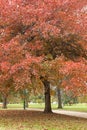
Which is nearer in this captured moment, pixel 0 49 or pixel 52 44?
pixel 0 49

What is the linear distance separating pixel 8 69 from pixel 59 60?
3.10 m

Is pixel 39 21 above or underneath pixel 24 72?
above

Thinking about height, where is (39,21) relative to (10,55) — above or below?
above

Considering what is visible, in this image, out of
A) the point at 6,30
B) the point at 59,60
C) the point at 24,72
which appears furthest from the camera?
the point at 6,30

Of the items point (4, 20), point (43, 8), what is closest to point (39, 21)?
point (43, 8)

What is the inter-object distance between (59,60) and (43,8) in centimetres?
340

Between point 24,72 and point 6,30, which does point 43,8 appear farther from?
point 24,72

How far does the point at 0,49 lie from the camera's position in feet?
62.3

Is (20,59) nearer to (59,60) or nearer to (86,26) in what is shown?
(59,60)

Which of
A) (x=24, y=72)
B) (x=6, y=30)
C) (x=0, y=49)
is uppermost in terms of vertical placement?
(x=6, y=30)

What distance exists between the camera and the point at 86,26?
20312mm

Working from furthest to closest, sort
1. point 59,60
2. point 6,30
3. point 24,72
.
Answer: point 6,30 < point 59,60 < point 24,72

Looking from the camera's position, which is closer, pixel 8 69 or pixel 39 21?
pixel 8 69

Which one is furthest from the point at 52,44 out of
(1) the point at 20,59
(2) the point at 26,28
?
(1) the point at 20,59
